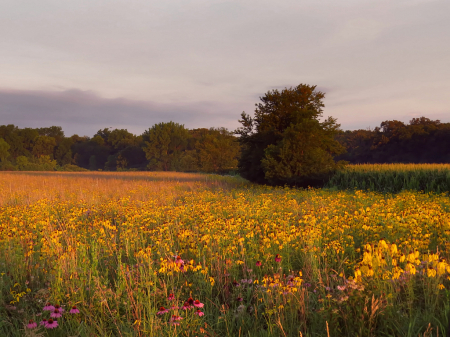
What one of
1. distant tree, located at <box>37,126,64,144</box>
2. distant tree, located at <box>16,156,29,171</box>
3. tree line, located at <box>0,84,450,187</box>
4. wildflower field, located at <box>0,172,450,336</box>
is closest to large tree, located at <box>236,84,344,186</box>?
tree line, located at <box>0,84,450,187</box>

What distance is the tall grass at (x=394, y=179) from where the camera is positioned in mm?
13531

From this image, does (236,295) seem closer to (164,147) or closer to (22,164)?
(164,147)

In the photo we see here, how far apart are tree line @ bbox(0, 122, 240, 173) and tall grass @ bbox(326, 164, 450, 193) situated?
26.9m

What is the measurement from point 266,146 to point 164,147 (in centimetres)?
4678

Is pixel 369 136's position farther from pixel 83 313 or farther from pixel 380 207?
pixel 83 313

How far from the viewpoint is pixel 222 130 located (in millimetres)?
62625

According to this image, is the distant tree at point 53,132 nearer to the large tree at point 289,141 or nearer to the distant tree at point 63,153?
the distant tree at point 63,153

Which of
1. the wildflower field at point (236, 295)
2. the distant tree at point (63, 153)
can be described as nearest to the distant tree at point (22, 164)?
the distant tree at point (63, 153)

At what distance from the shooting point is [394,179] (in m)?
14.8

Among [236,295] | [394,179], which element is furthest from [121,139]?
[236,295]

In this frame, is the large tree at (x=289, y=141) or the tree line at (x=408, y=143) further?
the tree line at (x=408, y=143)

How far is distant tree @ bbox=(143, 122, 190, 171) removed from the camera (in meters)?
61.7

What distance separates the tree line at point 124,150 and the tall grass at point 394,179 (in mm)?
26857

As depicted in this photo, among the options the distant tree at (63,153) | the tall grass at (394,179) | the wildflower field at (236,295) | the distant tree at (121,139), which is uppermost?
the distant tree at (121,139)
